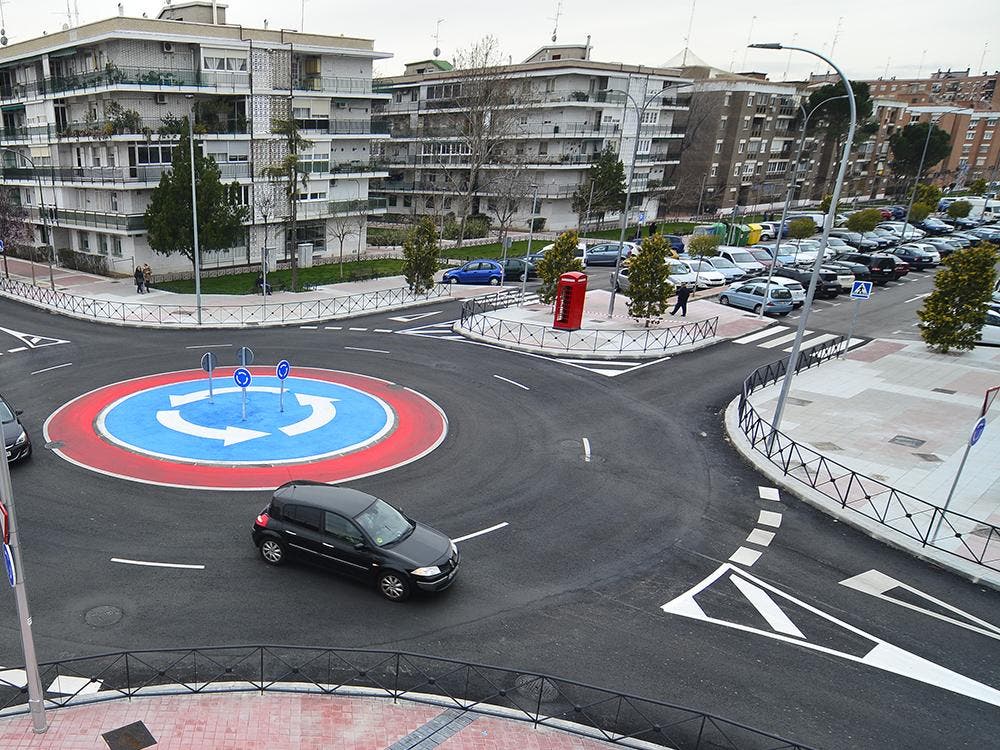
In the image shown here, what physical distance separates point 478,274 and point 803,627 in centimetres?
3156

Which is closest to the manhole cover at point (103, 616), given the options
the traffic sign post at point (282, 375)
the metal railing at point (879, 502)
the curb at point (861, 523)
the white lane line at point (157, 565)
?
the white lane line at point (157, 565)

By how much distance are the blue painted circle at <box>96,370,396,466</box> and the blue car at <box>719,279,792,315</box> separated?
2205 centimetres

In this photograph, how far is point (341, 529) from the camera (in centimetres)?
1168

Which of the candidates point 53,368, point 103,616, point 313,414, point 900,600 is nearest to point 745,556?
point 900,600

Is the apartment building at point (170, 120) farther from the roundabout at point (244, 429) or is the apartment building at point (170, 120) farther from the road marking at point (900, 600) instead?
the road marking at point (900, 600)

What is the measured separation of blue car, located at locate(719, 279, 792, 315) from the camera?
3419 cm

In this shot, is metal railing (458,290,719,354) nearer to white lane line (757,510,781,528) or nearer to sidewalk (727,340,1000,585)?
sidewalk (727,340,1000,585)

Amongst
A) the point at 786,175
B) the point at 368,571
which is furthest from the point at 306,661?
the point at 786,175

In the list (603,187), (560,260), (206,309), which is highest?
(603,187)

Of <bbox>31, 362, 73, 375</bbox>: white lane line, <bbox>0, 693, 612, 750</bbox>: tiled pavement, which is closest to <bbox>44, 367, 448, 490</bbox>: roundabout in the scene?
<bbox>31, 362, 73, 375</bbox>: white lane line

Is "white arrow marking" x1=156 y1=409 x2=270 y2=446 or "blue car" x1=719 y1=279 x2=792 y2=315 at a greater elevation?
"blue car" x1=719 y1=279 x2=792 y2=315

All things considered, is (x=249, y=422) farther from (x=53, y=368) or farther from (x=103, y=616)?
(x=53, y=368)

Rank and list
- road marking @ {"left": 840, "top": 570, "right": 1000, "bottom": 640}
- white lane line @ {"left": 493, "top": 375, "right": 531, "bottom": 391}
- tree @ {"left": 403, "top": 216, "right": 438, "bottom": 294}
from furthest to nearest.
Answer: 1. tree @ {"left": 403, "top": 216, "right": 438, "bottom": 294}
2. white lane line @ {"left": 493, "top": 375, "right": 531, "bottom": 391}
3. road marking @ {"left": 840, "top": 570, "right": 1000, "bottom": 640}

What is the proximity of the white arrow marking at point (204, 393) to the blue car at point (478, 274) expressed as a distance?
796 inches
